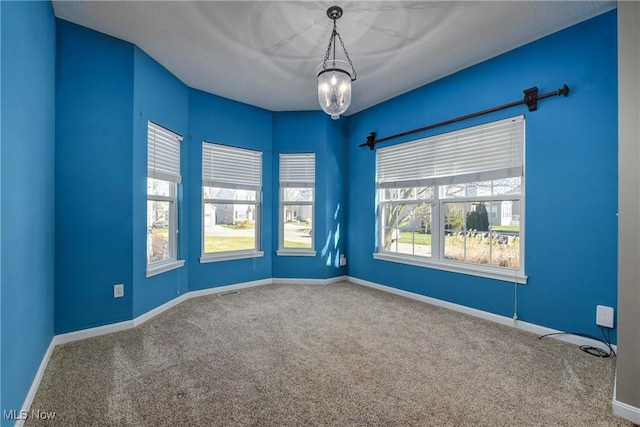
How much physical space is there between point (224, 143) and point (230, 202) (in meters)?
0.85

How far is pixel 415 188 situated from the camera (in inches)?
158

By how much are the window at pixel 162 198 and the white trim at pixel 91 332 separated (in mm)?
513

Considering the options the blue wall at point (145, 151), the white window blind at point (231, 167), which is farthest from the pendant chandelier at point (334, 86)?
the white window blind at point (231, 167)

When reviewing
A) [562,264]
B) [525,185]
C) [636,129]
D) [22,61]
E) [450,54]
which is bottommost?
[562,264]

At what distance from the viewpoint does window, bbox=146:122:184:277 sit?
3.28m

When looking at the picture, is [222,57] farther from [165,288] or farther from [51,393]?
[51,393]

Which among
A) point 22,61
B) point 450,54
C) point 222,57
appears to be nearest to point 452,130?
point 450,54

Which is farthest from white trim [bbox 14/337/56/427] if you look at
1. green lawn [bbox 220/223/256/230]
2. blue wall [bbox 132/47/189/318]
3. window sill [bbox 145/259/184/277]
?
green lawn [bbox 220/223/256/230]

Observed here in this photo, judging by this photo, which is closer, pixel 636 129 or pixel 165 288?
pixel 636 129

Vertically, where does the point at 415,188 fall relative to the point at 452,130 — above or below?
below

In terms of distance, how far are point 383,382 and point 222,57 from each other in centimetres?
336

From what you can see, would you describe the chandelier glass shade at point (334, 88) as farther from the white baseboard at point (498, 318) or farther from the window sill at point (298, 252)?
the window sill at point (298, 252)

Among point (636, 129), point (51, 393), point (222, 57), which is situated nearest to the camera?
point (636, 129)

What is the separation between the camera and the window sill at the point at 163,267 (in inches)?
126
